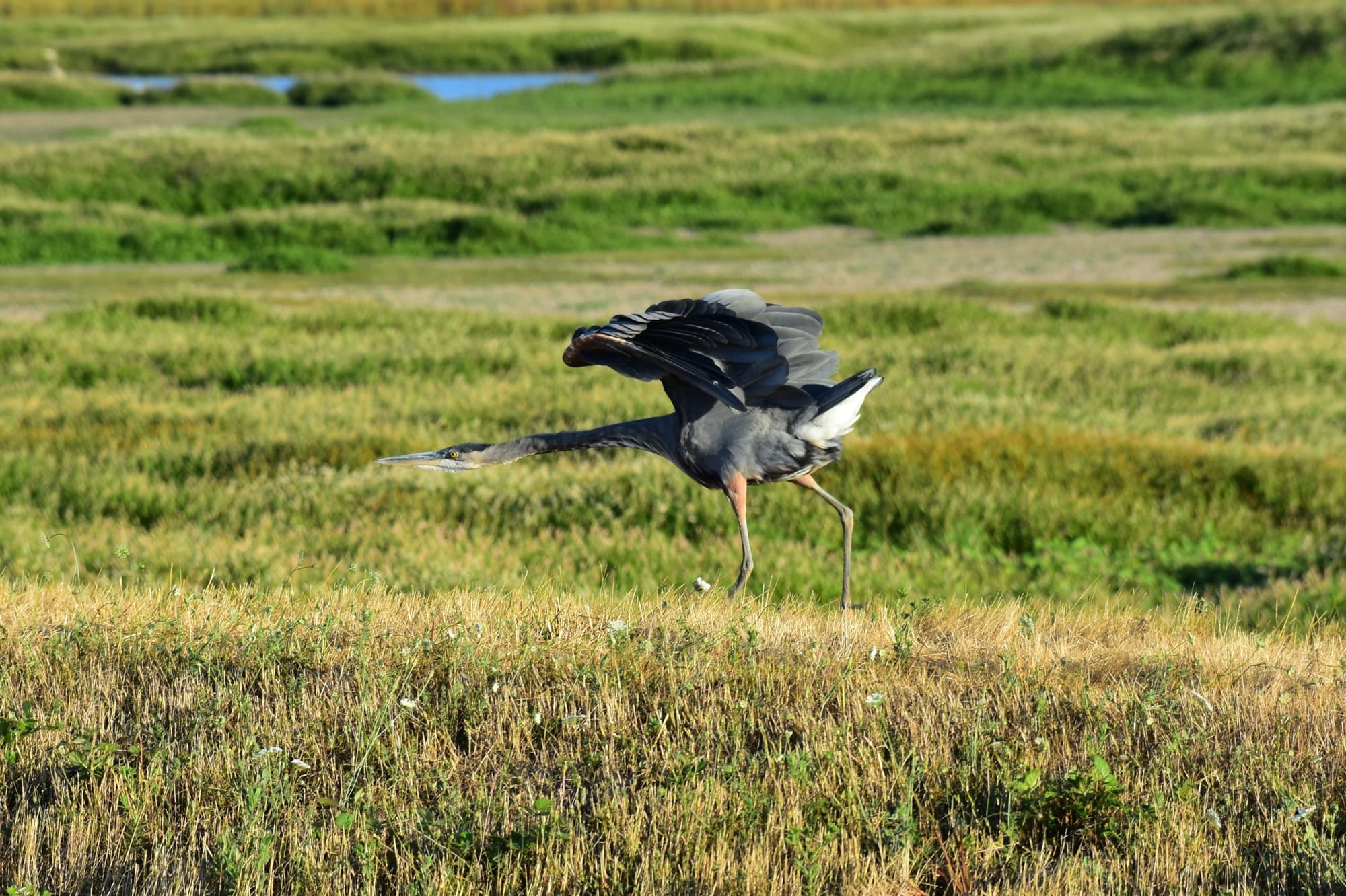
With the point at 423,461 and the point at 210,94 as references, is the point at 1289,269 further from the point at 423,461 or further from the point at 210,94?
the point at 210,94

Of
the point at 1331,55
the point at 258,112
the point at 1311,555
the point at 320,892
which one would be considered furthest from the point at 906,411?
the point at 1331,55

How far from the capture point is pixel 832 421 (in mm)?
4645

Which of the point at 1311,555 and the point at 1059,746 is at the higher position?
the point at 1059,746

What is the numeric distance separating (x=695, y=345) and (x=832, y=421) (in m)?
0.58

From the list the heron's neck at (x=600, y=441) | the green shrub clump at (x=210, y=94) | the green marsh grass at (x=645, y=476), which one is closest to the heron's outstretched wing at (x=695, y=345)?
the heron's neck at (x=600, y=441)

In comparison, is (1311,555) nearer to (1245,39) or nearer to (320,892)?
(320,892)

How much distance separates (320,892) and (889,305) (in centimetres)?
1617

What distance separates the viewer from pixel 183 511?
9.43 metres

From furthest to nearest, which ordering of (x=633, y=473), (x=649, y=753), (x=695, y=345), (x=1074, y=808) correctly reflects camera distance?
(x=633, y=473) < (x=695, y=345) < (x=649, y=753) < (x=1074, y=808)

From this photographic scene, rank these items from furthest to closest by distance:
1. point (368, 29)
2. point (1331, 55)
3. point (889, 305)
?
1. point (368, 29)
2. point (1331, 55)
3. point (889, 305)

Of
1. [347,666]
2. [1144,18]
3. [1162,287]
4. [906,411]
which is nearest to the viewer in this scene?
[347,666]

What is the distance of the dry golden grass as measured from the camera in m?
3.50

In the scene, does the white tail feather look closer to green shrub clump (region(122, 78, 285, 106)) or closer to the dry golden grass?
the dry golden grass

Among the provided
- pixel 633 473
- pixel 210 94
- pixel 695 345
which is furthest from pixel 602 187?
pixel 210 94
